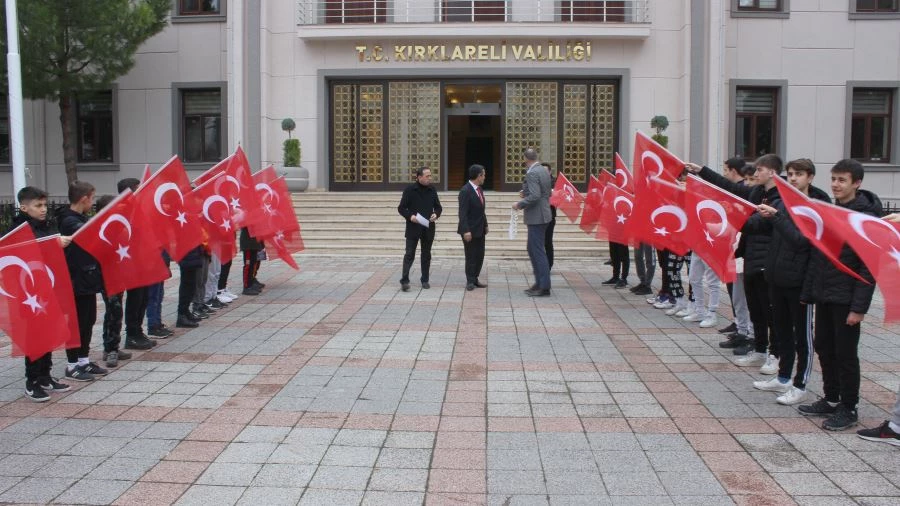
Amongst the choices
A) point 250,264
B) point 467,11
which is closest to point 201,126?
point 467,11

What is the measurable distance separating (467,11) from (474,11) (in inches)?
8.7

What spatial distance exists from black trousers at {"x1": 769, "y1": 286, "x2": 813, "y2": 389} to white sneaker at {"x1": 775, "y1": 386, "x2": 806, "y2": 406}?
0.04m

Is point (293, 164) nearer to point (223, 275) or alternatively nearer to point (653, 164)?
point (223, 275)

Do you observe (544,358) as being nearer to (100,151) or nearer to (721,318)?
(721,318)

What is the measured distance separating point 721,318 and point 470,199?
167 inches

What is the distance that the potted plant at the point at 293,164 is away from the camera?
69.4 feet

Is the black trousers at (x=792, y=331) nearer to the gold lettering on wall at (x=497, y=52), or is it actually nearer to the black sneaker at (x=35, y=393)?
the black sneaker at (x=35, y=393)

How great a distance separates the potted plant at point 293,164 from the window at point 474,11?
18.4ft

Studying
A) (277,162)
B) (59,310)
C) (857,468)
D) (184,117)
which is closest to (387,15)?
(277,162)

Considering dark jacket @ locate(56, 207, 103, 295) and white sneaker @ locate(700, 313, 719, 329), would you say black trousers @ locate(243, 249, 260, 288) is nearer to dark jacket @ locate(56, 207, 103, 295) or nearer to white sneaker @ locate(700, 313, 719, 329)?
dark jacket @ locate(56, 207, 103, 295)

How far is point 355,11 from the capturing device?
22.2 m

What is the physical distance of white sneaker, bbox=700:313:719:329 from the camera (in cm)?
907

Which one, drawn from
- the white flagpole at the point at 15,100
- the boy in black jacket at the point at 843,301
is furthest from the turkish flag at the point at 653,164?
the white flagpole at the point at 15,100

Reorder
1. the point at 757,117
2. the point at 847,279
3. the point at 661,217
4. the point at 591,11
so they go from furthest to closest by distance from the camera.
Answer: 1. the point at 591,11
2. the point at 757,117
3. the point at 661,217
4. the point at 847,279
